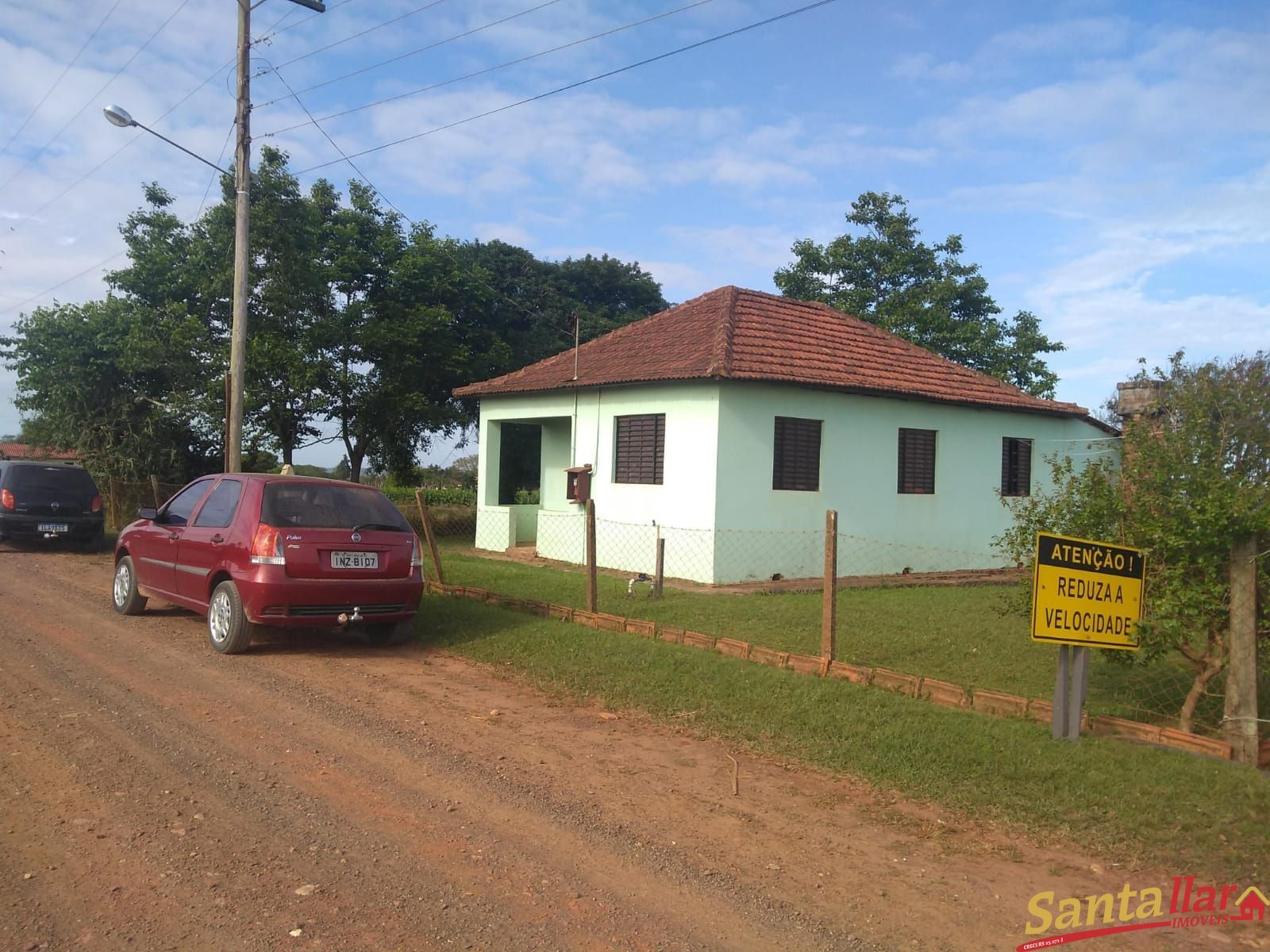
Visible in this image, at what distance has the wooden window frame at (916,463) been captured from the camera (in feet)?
52.7

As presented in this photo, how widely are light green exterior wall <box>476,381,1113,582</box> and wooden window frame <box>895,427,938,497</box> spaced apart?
0.37 feet

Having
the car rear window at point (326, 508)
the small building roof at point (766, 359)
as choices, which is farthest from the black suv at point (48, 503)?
the car rear window at point (326, 508)

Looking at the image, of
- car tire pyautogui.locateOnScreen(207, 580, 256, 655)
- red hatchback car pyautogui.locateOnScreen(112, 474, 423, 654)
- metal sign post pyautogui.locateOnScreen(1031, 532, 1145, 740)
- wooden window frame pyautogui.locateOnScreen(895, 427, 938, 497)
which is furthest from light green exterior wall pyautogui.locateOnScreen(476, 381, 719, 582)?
metal sign post pyautogui.locateOnScreen(1031, 532, 1145, 740)

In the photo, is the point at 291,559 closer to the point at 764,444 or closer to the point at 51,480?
the point at 764,444

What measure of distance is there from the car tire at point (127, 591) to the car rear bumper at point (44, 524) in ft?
23.2

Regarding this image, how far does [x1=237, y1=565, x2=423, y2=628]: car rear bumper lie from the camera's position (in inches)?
312

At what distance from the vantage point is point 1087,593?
18.9ft

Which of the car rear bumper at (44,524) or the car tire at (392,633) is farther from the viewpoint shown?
the car rear bumper at (44,524)

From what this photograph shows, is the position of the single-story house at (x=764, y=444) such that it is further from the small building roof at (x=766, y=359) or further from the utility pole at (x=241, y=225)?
the utility pole at (x=241, y=225)

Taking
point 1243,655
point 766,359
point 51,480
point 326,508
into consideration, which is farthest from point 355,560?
point 51,480

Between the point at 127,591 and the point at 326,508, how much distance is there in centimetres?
332

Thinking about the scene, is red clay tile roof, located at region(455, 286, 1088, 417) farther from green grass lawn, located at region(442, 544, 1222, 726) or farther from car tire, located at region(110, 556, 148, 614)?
car tire, located at region(110, 556, 148, 614)

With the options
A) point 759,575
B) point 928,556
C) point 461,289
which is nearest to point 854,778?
point 759,575

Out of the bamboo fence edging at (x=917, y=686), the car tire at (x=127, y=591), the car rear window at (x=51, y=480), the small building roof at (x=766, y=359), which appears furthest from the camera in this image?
the car rear window at (x=51, y=480)
